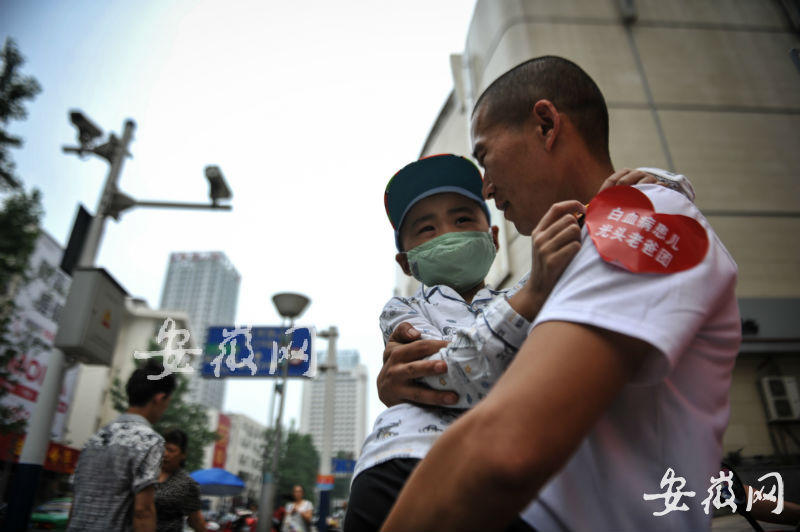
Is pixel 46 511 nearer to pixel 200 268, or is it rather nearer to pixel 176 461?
pixel 176 461

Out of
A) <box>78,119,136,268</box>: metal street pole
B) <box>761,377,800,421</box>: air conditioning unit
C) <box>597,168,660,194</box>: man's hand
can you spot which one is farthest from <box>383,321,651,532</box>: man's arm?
<box>761,377,800,421</box>: air conditioning unit

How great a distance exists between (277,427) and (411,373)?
7.68 meters

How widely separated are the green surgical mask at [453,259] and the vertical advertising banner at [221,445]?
204ft

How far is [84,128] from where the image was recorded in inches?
239

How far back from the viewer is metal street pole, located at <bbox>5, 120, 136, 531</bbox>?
13.7 feet

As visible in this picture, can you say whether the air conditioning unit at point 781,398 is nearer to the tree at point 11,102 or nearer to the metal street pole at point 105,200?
the metal street pole at point 105,200

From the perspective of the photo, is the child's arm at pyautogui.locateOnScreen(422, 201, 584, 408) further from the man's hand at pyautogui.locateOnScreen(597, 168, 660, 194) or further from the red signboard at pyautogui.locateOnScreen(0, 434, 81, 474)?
the red signboard at pyautogui.locateOnScreen(0, 434, 81, 474)

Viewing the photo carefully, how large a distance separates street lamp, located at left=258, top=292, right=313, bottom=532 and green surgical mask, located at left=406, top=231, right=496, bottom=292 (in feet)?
22.9

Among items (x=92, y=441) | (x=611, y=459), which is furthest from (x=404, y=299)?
(x=92, y=441)

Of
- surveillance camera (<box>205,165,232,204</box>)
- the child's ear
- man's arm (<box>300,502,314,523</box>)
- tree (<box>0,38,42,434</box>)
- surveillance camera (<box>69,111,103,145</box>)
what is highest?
tree (<box>0,38,42,434</box>)

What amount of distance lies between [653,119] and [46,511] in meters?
21.5

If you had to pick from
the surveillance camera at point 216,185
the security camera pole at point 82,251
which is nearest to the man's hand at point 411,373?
the security camera pole at point 82,251

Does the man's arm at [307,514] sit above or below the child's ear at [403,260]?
below

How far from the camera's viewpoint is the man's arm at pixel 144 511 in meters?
2.50
